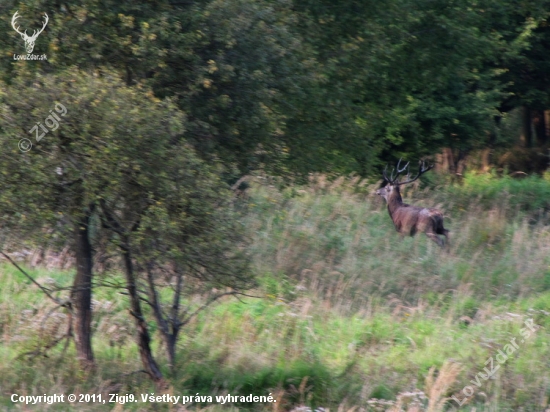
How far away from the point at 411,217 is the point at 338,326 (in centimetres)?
464

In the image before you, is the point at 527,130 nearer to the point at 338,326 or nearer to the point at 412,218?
the point at 412,218

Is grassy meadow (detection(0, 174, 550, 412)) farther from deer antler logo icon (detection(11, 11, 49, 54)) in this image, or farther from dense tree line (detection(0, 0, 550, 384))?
deer antler logo icon (detection(11, 11, 49, 54))

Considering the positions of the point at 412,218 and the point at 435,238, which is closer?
the point at 435,238

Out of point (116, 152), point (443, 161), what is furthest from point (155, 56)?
point (443, 161)

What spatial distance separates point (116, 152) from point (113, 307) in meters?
3.96

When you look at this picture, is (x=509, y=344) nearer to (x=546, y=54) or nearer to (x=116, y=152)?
(x=116, y=152)

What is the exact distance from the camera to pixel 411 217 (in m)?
14.0

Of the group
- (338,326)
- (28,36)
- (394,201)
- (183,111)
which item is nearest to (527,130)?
(394,201)

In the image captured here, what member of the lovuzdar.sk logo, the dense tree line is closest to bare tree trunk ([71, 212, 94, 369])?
the dense tree line

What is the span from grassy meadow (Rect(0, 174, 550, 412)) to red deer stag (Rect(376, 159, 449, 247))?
0.22 m

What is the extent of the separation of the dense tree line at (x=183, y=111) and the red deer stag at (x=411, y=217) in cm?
174

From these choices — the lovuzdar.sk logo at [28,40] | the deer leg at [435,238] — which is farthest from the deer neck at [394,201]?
the lovuzdar.sk logo at [28,40]

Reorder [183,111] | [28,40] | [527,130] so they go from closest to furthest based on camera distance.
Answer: [28,40]
[183,111]
[527,130]

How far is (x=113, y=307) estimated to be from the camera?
10062 mm
